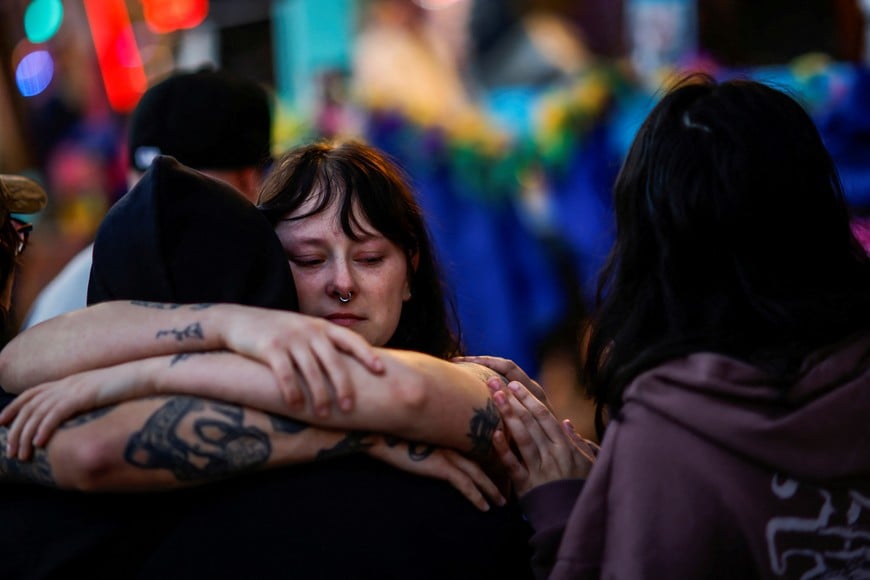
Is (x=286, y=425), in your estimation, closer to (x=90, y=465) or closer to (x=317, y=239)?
(x=90, y=465)

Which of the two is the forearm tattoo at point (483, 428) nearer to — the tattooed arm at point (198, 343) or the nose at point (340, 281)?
the tattooed arm at point (198, 343)

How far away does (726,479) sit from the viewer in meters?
1.42

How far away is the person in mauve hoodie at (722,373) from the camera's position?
4.64ft

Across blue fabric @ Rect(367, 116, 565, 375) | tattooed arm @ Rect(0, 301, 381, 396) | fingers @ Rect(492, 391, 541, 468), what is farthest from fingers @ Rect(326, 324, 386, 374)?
blue fabric @ Rect(367, 116, 565, 375)

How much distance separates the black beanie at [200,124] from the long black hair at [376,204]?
77 centimetres

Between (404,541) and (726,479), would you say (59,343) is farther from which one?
(726,479)

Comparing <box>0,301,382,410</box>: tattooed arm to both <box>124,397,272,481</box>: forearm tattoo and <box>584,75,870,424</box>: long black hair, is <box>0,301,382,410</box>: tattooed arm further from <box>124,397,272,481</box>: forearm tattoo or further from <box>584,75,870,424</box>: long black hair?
<box>584,75,870,424</box>: long black hair

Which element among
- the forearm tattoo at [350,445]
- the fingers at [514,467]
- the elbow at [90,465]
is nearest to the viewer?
the elbow at [90,465]

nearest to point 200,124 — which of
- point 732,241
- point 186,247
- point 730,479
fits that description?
point 186,247

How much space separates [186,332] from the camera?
143 centimetres

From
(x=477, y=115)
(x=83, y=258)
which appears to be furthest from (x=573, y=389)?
(x=83, y=258)

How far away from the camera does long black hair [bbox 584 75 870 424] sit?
4.94 feet

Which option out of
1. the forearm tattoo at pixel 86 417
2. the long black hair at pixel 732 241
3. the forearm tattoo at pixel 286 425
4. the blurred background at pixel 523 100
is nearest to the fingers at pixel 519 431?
the long black hair at pixel 732 241

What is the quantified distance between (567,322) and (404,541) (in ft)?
10.1
